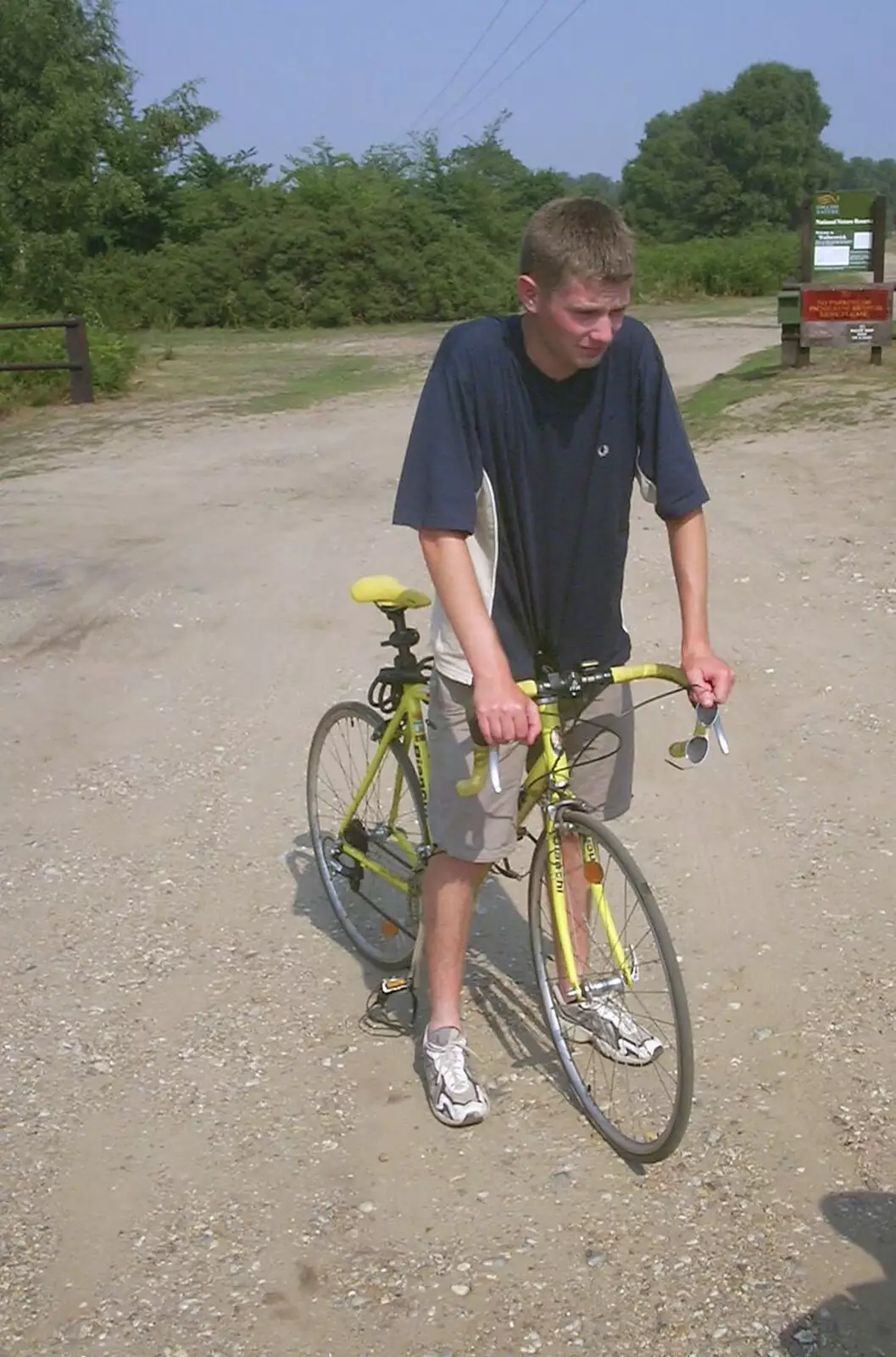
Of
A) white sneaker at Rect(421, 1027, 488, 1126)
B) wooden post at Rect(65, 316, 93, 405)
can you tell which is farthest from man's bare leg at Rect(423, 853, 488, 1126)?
wooden post at Rect(65, 316, 93, 405)

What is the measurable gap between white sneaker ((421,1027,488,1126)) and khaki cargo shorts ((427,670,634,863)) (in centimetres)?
51

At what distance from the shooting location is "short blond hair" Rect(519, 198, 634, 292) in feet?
9.69

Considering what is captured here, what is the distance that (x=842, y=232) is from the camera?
15203mm

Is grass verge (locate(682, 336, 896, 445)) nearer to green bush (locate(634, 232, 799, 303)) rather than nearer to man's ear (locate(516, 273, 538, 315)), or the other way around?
man's ear (locate(516, 273, 538, 315))

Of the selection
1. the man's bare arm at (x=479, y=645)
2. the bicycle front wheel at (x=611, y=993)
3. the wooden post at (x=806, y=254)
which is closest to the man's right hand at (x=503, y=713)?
the man's bare arm at (x=479, y=645)

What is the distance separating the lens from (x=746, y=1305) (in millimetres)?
2924

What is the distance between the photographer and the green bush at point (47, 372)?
16.6 metres

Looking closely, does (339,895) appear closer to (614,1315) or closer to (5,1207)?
(5,1207)

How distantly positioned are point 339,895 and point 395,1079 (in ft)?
3.10

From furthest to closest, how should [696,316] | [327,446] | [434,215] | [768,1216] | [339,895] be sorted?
[434,215]
[696,316]
[327,446]
[339,895]
[768,1216]

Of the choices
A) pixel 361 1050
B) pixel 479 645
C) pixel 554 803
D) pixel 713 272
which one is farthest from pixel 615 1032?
pixel 713 272

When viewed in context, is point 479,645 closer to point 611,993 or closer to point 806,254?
point 611,993

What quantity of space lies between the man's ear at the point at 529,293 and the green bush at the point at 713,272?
29034 mm

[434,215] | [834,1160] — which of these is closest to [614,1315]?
[834,1160]
